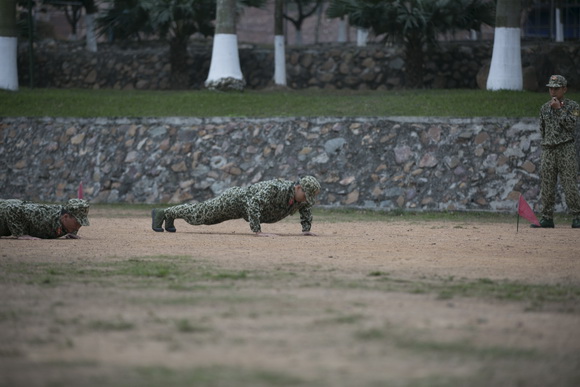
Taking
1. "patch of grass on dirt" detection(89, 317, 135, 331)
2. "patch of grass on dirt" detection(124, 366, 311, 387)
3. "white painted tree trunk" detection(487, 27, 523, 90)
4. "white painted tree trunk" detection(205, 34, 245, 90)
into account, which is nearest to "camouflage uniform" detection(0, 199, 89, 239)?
"patch of grass on dirt" detection(89, 317, 135, 331)

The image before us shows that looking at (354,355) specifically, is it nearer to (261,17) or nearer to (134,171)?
(134,171)

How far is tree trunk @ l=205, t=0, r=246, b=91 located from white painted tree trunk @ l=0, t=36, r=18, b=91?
5.44 metres

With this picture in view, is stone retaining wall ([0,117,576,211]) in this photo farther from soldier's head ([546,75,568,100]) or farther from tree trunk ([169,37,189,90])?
tree trunk ([169,37,189,90])

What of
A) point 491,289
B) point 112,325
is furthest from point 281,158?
point 112,325

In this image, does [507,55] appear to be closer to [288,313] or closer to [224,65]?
[224,65]

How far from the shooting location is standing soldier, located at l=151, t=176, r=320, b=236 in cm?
1444

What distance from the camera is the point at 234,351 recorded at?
708cm

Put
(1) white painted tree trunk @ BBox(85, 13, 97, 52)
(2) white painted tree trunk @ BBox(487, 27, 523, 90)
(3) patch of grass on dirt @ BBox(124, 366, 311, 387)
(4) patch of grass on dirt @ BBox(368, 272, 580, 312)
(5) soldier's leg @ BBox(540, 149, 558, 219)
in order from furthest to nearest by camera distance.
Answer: (1) white painted tree trunk @ BBox(85, 13, 97, 52)
(2) white painted tree trunk @ BBox(487, 27, 523, 90)
(5) soldier's leg @ BBox(540, 149, 558, 219)
(4) patch of grass on dirt @ BBox(368, 272, 580, 312)
(3) patch of grass on dirt @ BBox(124, 366, 311, 387)

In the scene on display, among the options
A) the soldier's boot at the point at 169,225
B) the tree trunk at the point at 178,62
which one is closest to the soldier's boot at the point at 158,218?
the soldier's boot at the point at 169,225

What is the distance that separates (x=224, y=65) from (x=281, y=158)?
690cm

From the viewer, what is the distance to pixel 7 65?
2912cm

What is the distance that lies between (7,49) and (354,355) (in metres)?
24.2

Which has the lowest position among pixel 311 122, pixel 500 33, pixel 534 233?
pixel 534 233

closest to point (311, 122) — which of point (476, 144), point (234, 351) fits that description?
point (476, 144)
